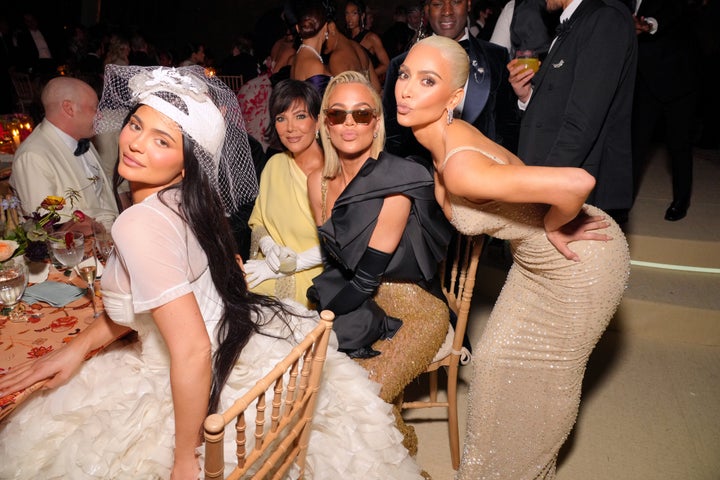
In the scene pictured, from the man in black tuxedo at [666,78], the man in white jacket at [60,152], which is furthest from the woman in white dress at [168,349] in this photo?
the man in black tuxedo at [666,78]

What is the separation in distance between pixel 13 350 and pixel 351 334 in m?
1.16

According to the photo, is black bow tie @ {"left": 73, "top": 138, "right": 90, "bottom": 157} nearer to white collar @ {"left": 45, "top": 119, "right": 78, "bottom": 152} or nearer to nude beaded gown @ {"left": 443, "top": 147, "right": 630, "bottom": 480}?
white collar @ {"left": 45, "top": 119, "right": 78, "bottom": 152}

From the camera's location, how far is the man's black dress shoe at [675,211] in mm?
4047

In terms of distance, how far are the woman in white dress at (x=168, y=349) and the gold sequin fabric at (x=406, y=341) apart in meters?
0.33

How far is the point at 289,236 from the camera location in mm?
2680

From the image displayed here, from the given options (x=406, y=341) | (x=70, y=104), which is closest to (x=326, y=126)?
(x=406, y=341)

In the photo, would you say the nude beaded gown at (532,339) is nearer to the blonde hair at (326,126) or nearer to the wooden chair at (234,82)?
the blonde hair at (326,126)

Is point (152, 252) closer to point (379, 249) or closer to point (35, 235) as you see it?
point (35, 235)

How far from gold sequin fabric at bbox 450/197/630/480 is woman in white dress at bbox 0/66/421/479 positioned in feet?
1.84

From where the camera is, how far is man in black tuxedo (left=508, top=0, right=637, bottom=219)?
2236mm

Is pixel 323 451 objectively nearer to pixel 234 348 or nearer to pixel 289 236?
pixel 234 348

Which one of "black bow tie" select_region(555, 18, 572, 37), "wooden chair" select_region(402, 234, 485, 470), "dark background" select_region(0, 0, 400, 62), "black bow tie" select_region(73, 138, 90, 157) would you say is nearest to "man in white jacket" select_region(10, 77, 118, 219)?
"black bow tie" select_region(73, 138, 90, 157)

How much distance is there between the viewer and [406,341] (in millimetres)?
2105

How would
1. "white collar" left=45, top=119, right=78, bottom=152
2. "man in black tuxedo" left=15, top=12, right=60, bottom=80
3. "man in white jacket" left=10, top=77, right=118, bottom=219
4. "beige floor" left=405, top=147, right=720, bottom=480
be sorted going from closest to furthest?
"beige floor" left=405, top=147, right=720, bottom=480 → "man in white jacket" left=10, top=77, right=118, bottom=219 → "white collar" left=45, top=119, right=78, bottom=152 → "man in black tuxedo" left=15, top=12, right=60, bottom=80
